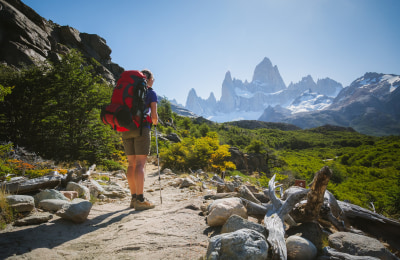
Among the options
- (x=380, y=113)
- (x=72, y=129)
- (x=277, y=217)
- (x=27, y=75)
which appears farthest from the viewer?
(x=380, y=113)

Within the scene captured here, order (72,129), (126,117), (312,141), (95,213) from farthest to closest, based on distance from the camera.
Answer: (312,141) → (72,129) → (95,213) → (126,117)

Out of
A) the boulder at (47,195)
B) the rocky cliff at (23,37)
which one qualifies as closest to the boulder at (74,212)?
the boulder at (47,195)

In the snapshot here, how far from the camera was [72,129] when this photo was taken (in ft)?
25.7

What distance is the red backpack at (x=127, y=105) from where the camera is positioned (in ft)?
9.37

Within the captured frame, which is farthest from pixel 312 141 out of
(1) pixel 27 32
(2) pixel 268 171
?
(1) pixel 27 32

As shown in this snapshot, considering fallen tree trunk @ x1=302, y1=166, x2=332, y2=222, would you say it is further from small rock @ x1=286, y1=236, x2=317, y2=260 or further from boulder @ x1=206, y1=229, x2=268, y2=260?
boulder @ x1=206, y1=229, x2=268, y2=260

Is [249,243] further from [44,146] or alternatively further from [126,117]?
[44,146]

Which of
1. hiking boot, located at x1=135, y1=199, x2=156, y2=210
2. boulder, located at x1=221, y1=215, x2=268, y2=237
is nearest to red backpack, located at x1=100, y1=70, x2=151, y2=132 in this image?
hiking boot, located at x1=135, y1=199, x2=156, y2=210

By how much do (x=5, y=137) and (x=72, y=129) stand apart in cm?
210

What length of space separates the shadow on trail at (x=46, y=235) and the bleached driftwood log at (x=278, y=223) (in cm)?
232

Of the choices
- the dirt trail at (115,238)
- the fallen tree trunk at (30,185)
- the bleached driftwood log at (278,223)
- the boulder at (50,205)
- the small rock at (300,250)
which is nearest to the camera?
the bleached driftwood log at (278,223)

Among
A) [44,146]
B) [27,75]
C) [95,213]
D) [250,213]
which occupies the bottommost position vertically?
[95,213]

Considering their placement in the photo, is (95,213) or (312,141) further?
(312,141)

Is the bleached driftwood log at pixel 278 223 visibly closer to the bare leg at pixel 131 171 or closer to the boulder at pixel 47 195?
the bare leg at pixel 131 171
